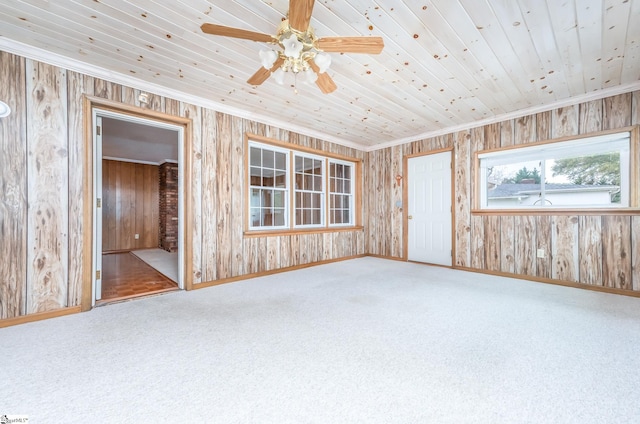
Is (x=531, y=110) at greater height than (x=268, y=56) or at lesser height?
greater

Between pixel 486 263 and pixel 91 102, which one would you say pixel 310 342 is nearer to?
pixel 91 102

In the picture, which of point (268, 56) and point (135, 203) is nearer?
point (268, 56)

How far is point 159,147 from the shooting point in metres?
6.04

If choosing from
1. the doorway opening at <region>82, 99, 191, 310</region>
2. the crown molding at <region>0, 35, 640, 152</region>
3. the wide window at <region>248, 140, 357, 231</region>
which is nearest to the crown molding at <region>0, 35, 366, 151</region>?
the crown molding at <region>0, 35, 640, 152</region>

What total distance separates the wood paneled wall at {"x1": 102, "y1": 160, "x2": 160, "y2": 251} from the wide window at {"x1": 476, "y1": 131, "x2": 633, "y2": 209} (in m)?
8.01

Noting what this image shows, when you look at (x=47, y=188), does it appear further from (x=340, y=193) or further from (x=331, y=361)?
(x=340, y=193)

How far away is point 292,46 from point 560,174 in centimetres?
408

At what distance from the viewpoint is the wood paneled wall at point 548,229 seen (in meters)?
3.26

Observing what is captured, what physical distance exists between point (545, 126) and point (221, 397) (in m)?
4.89

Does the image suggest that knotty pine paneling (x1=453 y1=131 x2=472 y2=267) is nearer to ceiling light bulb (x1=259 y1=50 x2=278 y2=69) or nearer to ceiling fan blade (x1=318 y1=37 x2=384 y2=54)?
ceiling fan blade (x1=318 y1=37 x2=384 y2=54)

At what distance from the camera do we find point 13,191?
241 centimetres

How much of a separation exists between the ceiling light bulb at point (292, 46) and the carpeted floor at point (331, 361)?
2.13 m

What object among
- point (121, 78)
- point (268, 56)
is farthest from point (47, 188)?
point (268, 56)

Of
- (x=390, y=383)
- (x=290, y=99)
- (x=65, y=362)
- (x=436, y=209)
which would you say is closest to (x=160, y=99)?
(x=290, y=99)
